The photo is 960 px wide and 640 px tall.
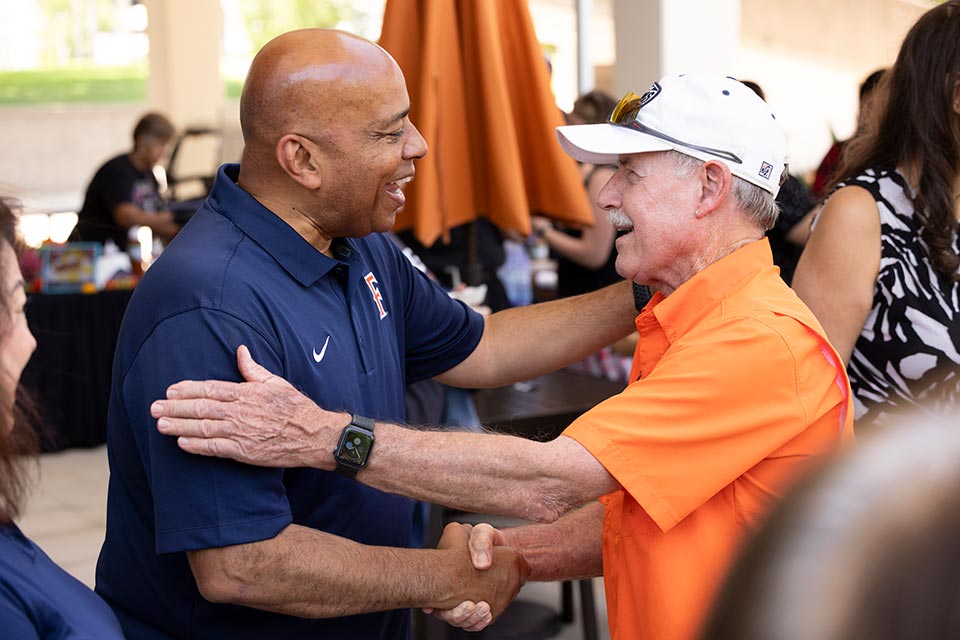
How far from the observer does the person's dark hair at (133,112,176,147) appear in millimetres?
8398

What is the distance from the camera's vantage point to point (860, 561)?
1.55 ft

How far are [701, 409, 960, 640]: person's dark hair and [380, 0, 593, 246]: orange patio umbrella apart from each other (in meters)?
3.40

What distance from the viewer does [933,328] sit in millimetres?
2445

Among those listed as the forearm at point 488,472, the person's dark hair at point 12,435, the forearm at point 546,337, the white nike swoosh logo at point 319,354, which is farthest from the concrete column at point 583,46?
the person's dark hair at point 12,435

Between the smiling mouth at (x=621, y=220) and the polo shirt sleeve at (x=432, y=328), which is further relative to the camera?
the polo shirt sleeve at (x=432, y=328)

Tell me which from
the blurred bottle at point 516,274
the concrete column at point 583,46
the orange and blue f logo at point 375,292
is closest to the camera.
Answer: the orange and blue f logo at point 375,292

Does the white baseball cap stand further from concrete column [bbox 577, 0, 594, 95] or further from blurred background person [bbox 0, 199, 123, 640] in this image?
concrete column [bbox 577, 0, 594, 95]

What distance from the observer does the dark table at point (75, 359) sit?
668cm

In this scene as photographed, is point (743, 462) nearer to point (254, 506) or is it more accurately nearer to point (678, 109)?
point (678, 109)

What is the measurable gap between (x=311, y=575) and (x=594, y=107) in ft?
13.2

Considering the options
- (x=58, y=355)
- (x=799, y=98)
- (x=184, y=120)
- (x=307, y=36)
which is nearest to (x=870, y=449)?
(x=307, y=36)

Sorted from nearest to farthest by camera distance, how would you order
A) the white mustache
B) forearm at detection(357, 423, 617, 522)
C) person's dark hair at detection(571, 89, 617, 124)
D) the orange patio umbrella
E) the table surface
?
forearm at detection(357, 423, 617, 522) < the white mustache < the table surface < the orange patio umbrella < person's dark hair at detection(571, 89, 617, 124)

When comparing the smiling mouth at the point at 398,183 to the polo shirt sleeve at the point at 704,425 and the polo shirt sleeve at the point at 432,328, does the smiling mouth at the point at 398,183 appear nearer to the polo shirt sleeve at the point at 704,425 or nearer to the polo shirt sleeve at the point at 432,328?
the polo shirt sleeve at the point at 432,328

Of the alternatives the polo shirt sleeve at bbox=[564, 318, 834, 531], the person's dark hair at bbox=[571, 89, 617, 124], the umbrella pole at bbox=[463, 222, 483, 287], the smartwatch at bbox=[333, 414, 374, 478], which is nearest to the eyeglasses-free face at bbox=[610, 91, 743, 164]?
the polo shirt sleeve at bbox=[564, 318, 834, 531]
